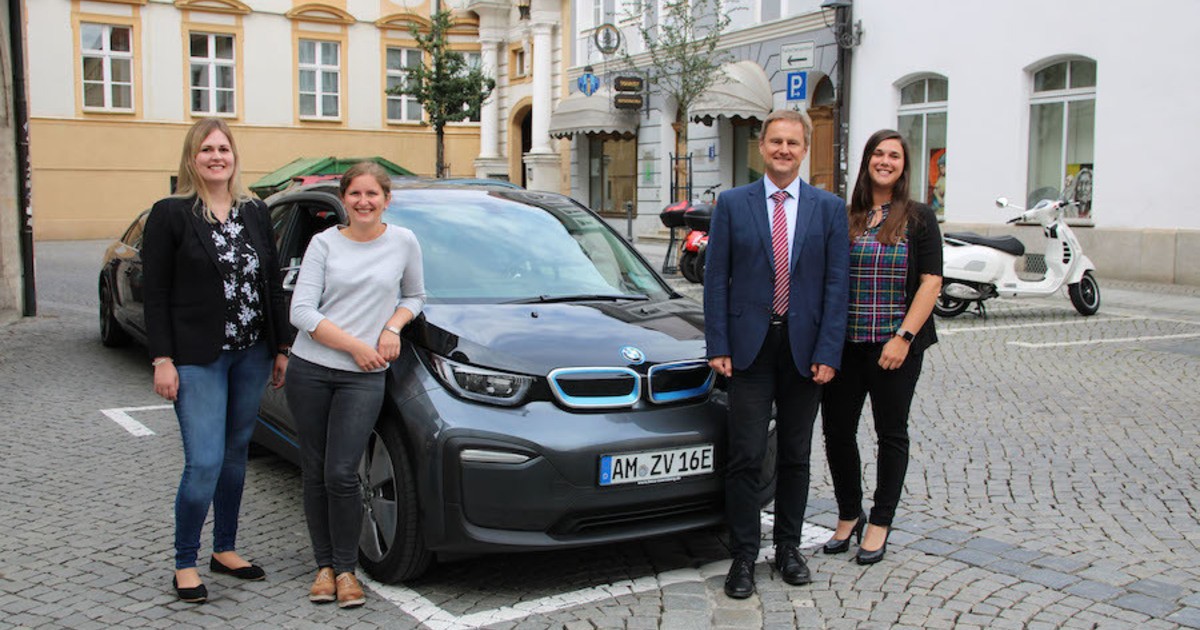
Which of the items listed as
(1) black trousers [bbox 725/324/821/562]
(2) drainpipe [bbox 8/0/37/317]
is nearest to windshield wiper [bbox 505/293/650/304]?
(1) black trousers [bbox 725/324/821/562]

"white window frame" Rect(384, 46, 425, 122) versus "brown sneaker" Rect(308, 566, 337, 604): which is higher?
"white window frame" Rect(384, 46, 425, 122)

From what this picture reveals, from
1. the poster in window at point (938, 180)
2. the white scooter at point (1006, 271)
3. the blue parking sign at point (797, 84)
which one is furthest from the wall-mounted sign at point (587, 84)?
the white scooter at point (1006, 271)

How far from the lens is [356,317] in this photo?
425cm

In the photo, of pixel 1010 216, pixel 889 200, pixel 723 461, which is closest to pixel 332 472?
pixel 723 461

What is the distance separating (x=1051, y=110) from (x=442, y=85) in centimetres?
1924

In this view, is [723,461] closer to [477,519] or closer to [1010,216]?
[477,519]

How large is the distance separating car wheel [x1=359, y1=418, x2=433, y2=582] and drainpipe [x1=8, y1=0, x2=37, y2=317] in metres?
10.0

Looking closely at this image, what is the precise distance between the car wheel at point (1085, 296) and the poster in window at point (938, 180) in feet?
22.3

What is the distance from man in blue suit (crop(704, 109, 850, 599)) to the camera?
14.2 feet

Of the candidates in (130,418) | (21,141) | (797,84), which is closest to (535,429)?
→ (130,418)

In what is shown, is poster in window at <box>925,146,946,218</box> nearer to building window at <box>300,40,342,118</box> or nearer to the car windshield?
the car windshield

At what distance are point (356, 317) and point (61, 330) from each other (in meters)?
9.25

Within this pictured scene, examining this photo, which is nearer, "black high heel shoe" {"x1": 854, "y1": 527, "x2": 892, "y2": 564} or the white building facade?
"black high heel shoe" {"x1": 854, "y1": 527, "x2": 892, "y2": 564}

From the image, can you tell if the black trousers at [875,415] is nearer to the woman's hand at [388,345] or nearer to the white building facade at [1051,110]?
the woman's hand at [388,345]
